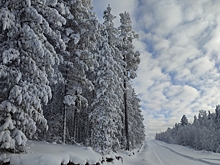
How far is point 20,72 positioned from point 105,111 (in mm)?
9129

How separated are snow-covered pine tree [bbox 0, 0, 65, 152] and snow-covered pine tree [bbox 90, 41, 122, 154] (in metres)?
6.71

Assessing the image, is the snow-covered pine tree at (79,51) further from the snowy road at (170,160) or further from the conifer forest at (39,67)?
the snowy road at (170,160)

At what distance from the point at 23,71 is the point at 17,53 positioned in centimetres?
88

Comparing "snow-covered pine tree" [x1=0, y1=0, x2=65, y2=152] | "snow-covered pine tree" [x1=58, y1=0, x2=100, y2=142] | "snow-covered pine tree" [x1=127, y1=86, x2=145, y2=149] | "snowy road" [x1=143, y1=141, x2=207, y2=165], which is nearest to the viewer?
"snow-covered pine tree" [x1=0, y1=0, x2=65, y2=152]

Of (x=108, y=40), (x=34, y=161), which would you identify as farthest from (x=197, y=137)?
(x=34, y=161)

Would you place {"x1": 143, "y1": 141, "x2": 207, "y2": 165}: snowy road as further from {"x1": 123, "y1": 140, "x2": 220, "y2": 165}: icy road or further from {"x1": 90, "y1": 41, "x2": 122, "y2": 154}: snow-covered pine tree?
{"x1": 90, "y1": 41, "x2": 122, "y2": 154}: snow-covered pine tree

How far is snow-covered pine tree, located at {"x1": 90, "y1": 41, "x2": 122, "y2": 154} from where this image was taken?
1348 cm

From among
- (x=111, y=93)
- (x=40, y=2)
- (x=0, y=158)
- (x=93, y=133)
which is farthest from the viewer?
(x=111, y=93)

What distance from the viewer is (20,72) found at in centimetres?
691

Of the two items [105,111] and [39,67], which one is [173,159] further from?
[39,67]

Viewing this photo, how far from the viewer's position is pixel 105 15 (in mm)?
20297

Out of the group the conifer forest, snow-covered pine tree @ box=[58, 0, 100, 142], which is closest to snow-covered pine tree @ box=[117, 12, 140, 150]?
the conifer forest

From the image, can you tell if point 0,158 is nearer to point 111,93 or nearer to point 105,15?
point 111,93

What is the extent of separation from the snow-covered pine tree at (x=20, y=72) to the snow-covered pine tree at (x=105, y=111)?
22.0 feet
